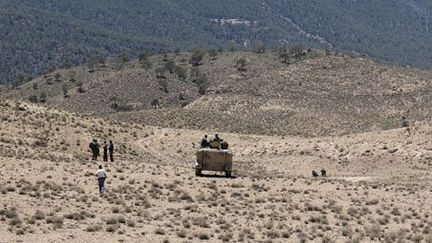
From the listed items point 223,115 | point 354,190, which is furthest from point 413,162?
point 223,115

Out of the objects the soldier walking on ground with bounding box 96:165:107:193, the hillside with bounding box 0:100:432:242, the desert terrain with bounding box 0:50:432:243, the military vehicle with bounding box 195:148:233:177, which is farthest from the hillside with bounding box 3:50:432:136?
the soldier walking on ground with bounding box 96:165:107:193

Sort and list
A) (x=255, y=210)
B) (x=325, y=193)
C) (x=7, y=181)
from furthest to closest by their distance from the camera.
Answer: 1. (x=325, y=193)
2. (x=7, y=181)
3. (x=255, y=210)

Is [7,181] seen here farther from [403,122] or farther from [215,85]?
[215,85]

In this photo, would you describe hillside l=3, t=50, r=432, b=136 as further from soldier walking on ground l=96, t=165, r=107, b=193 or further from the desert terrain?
soldier walking on ground l=96, t=165, r=107, b=193

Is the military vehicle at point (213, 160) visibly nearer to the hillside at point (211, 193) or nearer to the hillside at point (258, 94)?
the hillside at point (211, 193)

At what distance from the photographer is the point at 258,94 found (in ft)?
421

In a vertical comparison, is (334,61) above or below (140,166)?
above

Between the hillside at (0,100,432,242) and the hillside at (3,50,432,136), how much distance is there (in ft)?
112

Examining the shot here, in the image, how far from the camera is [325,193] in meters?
41.2

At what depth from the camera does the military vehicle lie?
154ft

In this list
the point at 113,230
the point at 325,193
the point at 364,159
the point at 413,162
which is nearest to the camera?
the point at 113,230

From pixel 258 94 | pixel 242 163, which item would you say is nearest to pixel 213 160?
pixel 242 163

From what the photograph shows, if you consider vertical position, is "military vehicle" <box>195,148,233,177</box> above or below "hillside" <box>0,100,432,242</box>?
above

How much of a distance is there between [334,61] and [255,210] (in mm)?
114039
